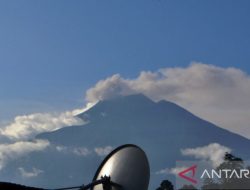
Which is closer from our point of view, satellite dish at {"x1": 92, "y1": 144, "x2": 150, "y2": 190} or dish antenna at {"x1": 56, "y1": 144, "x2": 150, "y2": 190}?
dish antenna at {"x1": 56, "y1": 144, "x2": 150, "y2": 190}

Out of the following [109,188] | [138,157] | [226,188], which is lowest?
[109,188]

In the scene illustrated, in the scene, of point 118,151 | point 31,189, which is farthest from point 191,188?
point 118,151

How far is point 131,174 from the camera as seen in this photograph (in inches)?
1452

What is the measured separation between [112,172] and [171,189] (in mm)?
79215

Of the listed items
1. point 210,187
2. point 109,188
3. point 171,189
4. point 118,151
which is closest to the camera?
point 109,188

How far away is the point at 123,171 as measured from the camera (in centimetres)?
3709

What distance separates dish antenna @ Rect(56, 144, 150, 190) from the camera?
36.3 metres

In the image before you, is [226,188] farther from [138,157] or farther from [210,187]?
[138,157]

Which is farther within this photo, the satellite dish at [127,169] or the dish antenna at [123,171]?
the satellite dish at [127,169]

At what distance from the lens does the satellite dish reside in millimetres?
36531

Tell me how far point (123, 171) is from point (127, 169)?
32 cm

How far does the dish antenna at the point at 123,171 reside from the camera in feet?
119

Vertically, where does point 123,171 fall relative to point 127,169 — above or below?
below

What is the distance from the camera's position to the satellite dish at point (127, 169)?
36531mm
